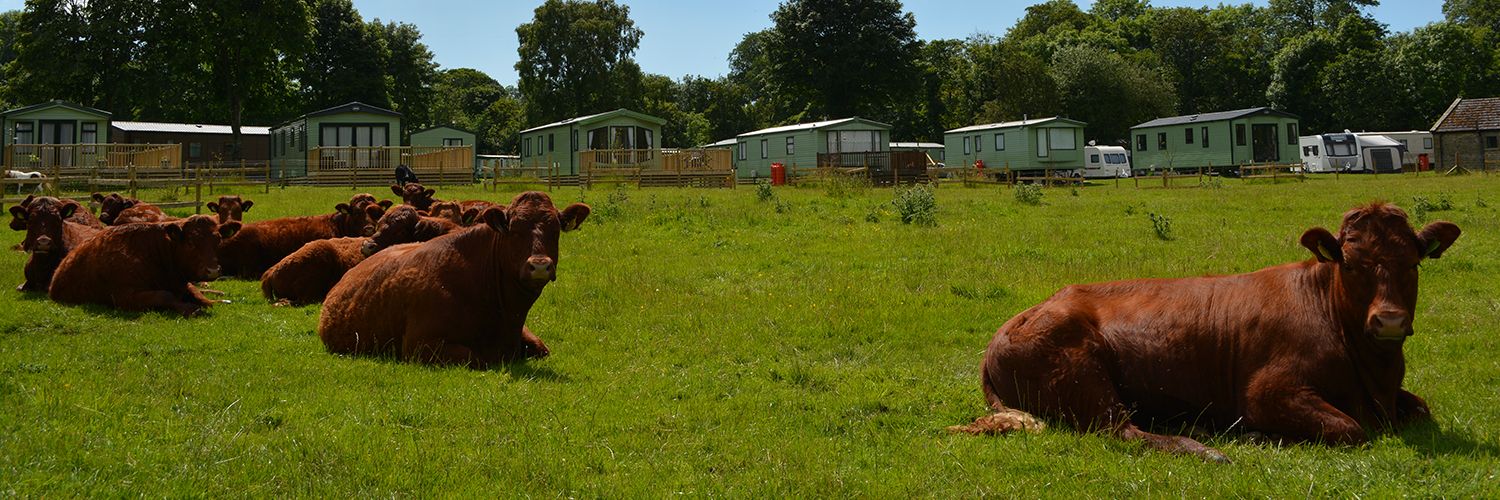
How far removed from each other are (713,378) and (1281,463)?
4169mm

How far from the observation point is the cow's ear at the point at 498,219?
853cm

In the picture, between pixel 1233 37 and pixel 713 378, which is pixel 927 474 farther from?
pixel 1233 37

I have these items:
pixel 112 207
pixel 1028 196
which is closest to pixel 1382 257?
pixel 112 207

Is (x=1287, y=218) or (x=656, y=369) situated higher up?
(x=1287, y=218)

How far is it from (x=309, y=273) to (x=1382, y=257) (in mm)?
11046

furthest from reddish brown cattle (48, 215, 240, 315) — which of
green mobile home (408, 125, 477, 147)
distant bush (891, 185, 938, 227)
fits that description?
green mobile home (408, 125, 477, 147)

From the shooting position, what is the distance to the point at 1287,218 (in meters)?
21.5

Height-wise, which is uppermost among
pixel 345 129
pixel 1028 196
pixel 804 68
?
pixel 804 68

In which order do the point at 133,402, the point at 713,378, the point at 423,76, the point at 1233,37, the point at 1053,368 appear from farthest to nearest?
the point at 1233,37
the point at 423,76
the point at 713,378
the point at 133,402
the point at 1053,368

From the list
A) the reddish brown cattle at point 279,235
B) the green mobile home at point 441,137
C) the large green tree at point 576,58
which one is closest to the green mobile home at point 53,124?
the green mobile home at point 441,137

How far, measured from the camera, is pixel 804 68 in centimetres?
7844

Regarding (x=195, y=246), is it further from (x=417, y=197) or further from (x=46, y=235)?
(x=417, y=197)

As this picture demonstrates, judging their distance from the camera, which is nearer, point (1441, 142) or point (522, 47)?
point (1441, 142)

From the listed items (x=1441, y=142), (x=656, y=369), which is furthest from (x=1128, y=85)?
(x=656, y=369)
